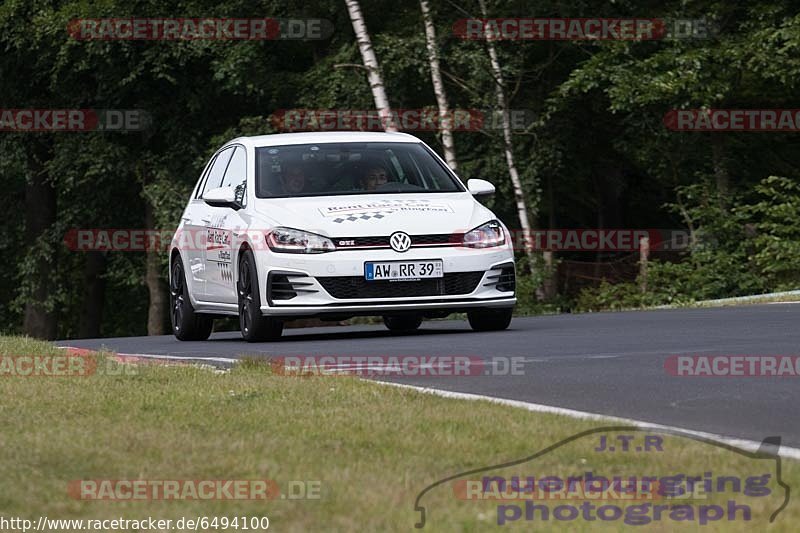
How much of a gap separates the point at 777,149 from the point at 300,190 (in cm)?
1966

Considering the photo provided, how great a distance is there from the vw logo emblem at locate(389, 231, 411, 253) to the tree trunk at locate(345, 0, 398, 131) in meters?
14.8

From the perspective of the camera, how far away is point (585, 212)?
1672 inches

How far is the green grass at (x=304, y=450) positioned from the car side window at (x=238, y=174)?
6169 millimetres

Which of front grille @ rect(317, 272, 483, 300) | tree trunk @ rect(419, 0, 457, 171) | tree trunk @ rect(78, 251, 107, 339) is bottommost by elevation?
tree trunk @ rect(78, 251, 107, 339)

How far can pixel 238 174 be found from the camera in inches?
640

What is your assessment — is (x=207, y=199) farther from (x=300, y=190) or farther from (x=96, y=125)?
(x=96, y=125)

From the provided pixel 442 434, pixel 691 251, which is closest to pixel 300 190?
pixel 442 434

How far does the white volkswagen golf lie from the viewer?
14648 millimetres

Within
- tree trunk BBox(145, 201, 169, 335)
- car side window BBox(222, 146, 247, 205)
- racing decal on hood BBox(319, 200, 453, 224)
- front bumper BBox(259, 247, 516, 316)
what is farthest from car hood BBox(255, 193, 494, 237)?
tree trunk BBox(145, 201, 169, 335)

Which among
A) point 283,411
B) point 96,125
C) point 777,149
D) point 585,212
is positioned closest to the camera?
point 283,411

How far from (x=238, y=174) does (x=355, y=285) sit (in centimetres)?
216

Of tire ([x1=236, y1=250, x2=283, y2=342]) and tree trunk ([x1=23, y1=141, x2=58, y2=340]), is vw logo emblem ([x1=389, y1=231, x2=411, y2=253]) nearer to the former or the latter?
tire ([x1=236, y1=250, x2=283, y2=342])

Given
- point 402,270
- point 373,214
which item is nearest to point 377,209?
point 373,214

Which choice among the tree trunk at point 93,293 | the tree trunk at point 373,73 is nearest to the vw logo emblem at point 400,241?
the tree trunk at point 373,73
